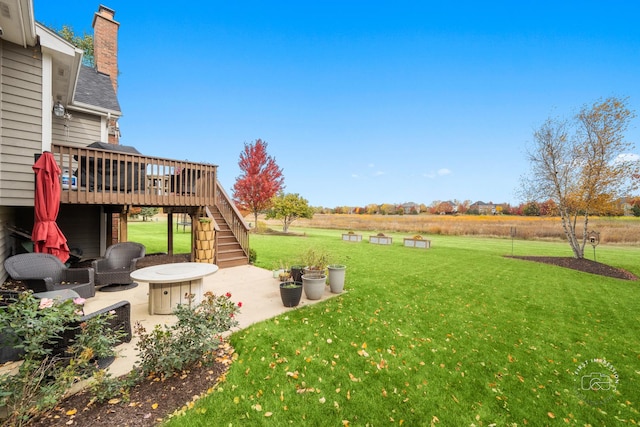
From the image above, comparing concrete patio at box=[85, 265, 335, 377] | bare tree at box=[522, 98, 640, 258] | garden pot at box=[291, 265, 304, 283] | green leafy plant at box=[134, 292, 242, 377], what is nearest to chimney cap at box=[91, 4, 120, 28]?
concrete patio at box=[85, 265, 335, 377]

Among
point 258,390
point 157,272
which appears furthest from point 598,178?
point 157,272

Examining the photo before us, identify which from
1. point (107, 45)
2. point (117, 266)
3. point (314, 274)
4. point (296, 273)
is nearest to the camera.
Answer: point (314, 274)

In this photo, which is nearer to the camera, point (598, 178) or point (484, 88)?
point (598, 178)

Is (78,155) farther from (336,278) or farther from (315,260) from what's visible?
(336,278)

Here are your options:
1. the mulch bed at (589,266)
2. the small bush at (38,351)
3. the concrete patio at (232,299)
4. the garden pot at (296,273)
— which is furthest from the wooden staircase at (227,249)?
the mulch bed at (589,266)

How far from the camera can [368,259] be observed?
11312 mm

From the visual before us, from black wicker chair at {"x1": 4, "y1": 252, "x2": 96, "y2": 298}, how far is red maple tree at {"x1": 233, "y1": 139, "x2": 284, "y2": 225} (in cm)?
1963

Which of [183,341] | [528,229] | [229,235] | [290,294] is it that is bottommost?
[290,294]

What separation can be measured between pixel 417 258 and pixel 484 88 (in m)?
18.5

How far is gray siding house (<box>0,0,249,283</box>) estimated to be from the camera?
5.15 m

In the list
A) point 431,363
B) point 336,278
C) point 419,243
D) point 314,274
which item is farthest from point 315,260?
point 419,243

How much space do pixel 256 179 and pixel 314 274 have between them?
19908 millimetres

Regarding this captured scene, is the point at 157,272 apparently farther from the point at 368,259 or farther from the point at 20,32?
the point at 368,259

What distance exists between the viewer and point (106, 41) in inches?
440
